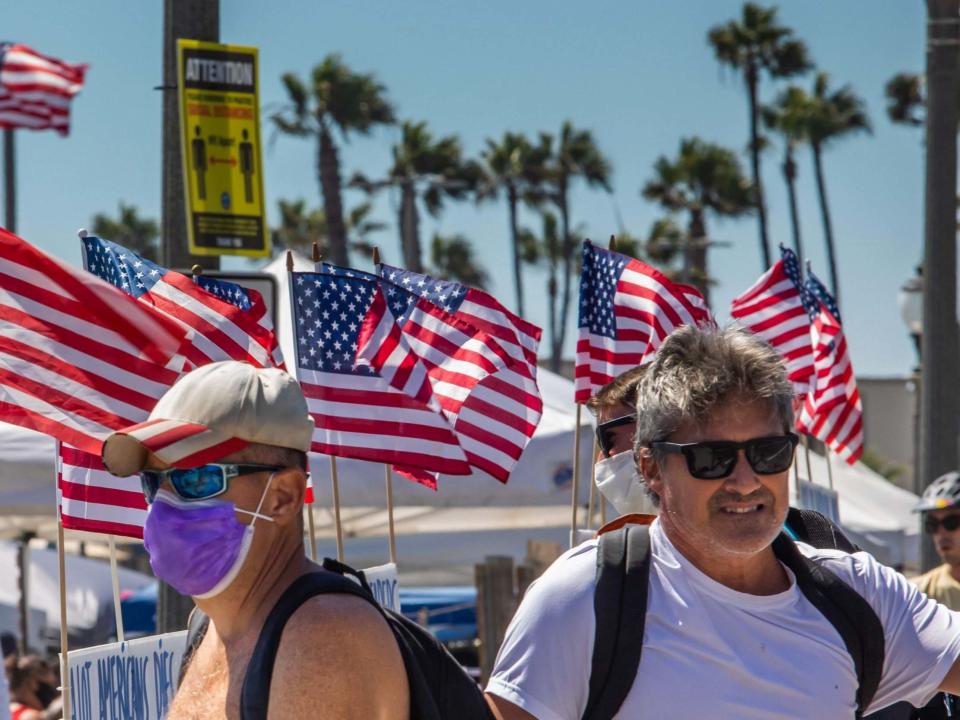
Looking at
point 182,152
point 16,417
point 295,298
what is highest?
point 182,152

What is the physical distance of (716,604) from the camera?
288cm

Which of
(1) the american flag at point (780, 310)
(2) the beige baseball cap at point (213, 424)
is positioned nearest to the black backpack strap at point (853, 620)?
(2) the beige baseball cap at point (213, 424)

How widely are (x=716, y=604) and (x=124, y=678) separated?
2415 mm

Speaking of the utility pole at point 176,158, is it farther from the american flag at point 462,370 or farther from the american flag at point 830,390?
the american flag at point 830,390

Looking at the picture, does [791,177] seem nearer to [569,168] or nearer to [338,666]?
[569,168]

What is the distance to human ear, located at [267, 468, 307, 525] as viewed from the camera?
8.87 ft

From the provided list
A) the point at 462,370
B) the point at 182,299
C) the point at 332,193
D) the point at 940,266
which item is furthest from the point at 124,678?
the point at 332,193

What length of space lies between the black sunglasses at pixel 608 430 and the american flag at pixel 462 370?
1811 mm

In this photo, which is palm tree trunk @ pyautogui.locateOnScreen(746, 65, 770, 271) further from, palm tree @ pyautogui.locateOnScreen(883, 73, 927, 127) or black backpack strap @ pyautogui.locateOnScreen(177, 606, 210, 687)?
black backpack strap @ pyautogui.locateOnScreen(177, 606, 210, 687)

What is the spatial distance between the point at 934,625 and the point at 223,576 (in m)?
1.38

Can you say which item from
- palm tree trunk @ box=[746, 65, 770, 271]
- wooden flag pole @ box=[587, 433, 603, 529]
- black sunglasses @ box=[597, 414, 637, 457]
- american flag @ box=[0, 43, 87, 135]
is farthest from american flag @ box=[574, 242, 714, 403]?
palm tree trunk @ box=[746, 65, 770, 271]

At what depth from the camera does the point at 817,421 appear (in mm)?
10023

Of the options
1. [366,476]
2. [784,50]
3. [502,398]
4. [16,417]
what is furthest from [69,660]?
[784,50]

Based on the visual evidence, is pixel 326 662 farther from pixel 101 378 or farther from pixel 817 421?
pixel 817 421
